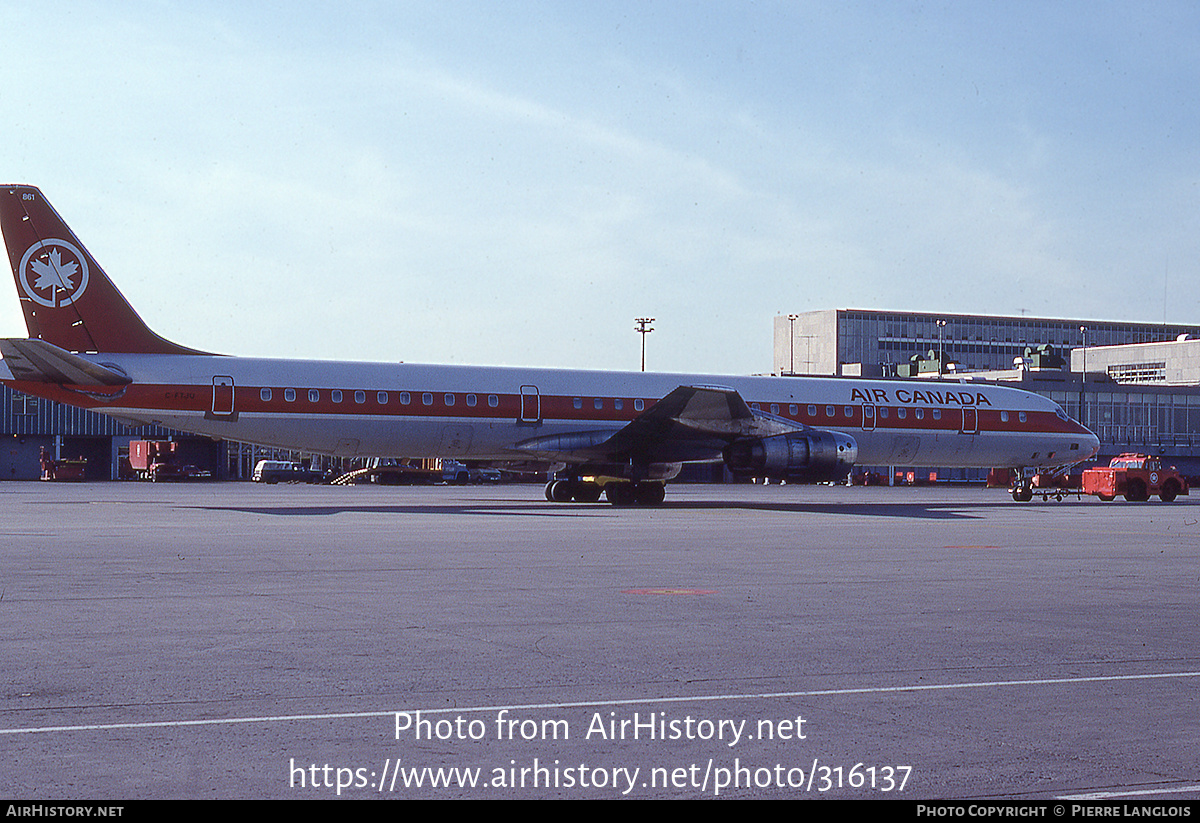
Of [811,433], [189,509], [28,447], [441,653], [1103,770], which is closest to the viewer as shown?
[1103,770]

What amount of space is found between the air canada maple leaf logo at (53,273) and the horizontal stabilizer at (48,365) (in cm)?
193

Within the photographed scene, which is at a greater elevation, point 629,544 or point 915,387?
point 915,387

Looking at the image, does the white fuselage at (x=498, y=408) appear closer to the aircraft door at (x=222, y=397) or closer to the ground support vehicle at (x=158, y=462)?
the aircraft door at (x=222, y=397)

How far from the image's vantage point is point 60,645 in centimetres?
1005

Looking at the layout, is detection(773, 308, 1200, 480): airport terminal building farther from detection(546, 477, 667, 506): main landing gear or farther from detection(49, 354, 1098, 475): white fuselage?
detection(546, 477, 667, 506): main landing gear

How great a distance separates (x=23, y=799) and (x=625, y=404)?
3462cm

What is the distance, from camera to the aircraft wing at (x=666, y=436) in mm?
37781

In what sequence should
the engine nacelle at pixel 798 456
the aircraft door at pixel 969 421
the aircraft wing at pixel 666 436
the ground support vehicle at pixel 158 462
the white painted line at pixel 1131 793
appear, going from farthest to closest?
the ground support vehicle at pixel 158 462 → the aircraft door at pixel 969 421 → the aircraft wing at pixel 666 436 → the engine nacelle at pixel 798 456 → the white painted line at pixel 1131 793

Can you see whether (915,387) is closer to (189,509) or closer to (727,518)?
(727,518)

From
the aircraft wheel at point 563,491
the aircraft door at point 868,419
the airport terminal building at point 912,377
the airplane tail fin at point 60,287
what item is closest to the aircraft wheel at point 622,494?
the aircraft wheel at point 563,491

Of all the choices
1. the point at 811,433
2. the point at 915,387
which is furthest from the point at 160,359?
the point at 915,387

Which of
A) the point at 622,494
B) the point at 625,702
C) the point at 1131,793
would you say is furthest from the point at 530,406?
the point at 1131,793

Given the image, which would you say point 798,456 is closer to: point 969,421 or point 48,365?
point 969,421

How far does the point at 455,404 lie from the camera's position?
123ft
